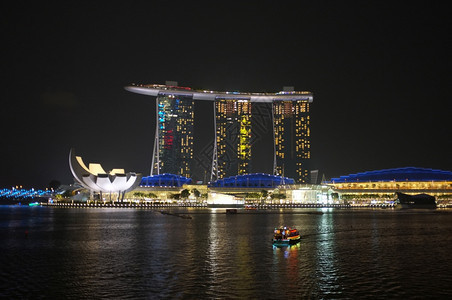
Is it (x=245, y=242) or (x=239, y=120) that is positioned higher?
(x=239, y=120)

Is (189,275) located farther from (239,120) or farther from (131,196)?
(239,120)

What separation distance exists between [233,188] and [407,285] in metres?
139

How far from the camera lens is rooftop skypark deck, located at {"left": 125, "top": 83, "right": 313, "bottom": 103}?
180 metres

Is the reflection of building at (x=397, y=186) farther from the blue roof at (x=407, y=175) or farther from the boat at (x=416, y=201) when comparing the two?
the boat at (x=416, y=201)

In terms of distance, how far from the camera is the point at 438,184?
485 feet

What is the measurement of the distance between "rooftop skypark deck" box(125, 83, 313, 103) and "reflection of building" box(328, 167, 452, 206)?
5420cm

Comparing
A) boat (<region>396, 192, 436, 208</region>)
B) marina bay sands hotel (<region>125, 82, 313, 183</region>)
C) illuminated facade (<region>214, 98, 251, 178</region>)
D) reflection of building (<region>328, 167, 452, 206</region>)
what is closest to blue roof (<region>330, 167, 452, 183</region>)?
reflection of building (<region>328, 167, 452, 206</region>)

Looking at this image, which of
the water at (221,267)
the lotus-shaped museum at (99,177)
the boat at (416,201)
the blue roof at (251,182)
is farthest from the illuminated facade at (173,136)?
the water at (221,267)

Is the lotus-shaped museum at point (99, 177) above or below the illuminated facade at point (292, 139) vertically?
below

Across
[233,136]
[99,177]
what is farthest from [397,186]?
[99,177]

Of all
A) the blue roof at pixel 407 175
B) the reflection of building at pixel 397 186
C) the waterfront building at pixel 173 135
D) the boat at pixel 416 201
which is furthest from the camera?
the waterfront building at pixel 173 135

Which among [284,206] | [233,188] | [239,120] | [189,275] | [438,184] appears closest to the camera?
[189,275]

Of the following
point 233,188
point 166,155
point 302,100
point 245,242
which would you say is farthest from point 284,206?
point 245,242

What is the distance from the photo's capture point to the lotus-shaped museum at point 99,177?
4860 inches
